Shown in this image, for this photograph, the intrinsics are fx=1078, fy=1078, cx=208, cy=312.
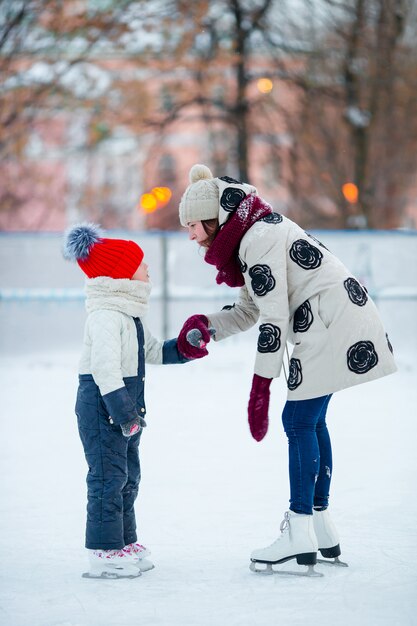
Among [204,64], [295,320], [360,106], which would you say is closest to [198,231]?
[295,320]

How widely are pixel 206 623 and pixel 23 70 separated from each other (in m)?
16.2

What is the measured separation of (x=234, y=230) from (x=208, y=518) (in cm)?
151

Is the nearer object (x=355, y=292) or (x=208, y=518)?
(x=355, y=292)

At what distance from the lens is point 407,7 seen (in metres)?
19.0

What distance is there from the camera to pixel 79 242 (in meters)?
3.95

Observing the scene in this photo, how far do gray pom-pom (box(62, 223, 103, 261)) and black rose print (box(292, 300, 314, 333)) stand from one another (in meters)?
0.79

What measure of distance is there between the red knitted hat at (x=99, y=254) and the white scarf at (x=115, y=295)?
0.03 metres

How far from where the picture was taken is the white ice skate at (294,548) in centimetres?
385

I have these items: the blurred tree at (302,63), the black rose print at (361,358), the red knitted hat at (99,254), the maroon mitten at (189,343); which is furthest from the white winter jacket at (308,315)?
the blurred tree at (302,63)

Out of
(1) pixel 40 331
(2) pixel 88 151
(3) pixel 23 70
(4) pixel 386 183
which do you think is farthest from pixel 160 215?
(1) pixel 40 331

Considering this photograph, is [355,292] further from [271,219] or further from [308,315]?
[271,219]

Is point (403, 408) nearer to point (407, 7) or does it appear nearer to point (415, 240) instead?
point (415, 240)

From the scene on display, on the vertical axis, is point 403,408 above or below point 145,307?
below

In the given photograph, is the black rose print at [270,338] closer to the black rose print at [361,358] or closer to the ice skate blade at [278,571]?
the black rose print at [361,358]
